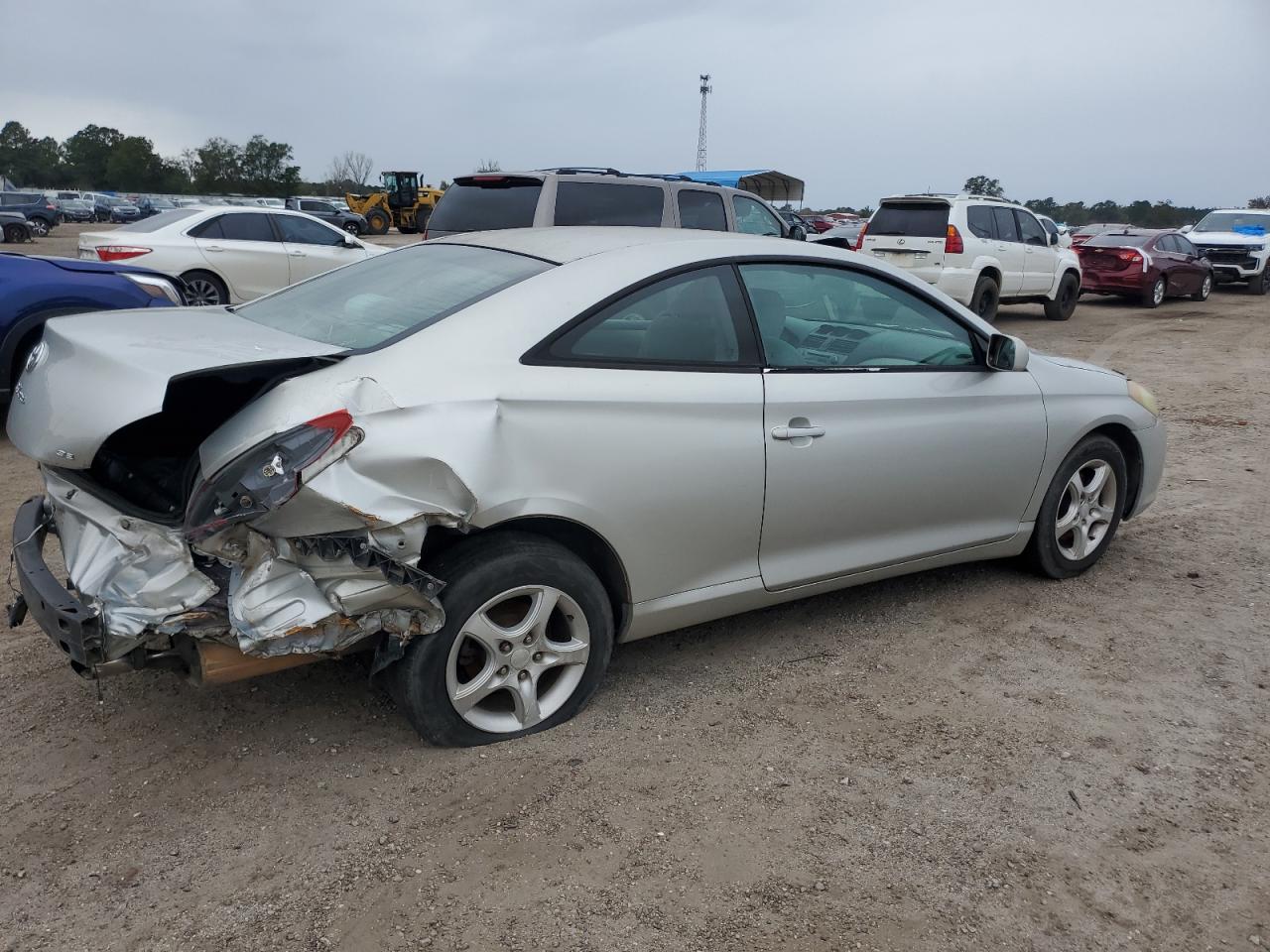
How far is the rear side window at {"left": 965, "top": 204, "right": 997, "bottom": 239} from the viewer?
13453 mm

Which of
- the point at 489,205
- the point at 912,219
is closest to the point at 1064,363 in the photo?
the point at 489,205

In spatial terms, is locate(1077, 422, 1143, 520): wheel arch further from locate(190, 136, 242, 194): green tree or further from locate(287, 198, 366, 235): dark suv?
locate(190, 136, 242, 194): green tree

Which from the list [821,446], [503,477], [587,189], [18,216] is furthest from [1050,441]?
[18,216]

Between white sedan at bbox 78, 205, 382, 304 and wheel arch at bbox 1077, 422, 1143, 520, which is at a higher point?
white sedan at bbox 78, 205, 382, 304

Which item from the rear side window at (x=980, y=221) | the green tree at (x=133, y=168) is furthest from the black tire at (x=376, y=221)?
the green tree at (x=133, y=168)

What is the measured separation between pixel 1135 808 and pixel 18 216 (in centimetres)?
3607

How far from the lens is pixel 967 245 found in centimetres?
1325

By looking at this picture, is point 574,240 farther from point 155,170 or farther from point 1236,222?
point 155,170

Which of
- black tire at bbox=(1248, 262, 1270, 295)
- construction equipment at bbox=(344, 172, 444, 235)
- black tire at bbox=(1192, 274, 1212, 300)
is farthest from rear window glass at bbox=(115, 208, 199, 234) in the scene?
construction equipment at bbox=(344, 172, 444, 235)

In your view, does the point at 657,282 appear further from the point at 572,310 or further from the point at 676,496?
the point at 676,496

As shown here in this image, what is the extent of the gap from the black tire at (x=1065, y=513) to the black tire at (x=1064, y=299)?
38.5ft

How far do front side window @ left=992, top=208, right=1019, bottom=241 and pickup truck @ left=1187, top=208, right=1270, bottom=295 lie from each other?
9.49m

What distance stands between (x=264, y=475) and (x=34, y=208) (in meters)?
42.8

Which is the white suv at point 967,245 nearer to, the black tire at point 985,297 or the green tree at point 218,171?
the black tire at point 985,297
